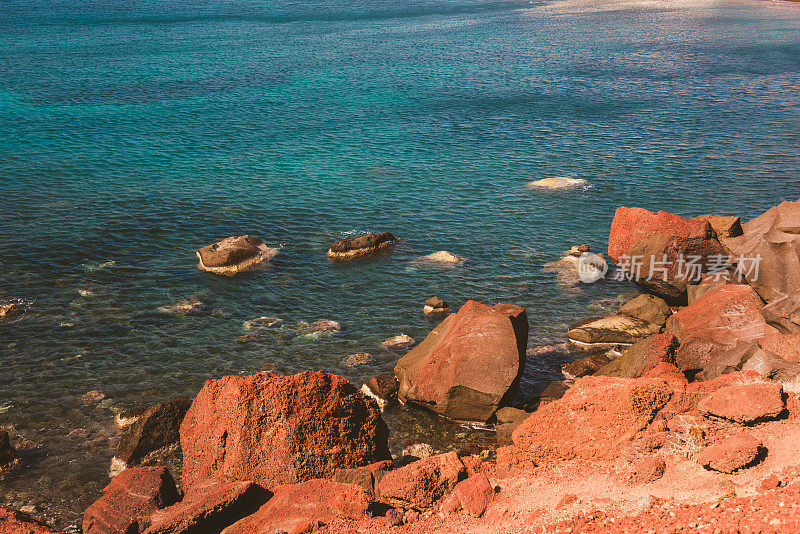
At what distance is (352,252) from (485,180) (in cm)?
1589

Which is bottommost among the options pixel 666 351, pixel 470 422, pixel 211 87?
pixel 470 422

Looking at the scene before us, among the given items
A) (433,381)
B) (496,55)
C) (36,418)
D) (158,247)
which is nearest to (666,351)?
(433,381)

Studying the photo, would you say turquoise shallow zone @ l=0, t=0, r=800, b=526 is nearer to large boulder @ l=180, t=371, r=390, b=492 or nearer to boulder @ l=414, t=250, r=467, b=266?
boulder @ l=414, t=250, r=467, b=266

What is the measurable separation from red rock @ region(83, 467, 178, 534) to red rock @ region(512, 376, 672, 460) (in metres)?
9.45

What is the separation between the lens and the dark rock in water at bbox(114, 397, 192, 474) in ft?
67.5

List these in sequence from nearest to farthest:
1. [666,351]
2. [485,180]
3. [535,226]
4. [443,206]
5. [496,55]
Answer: [666,351]
[535,226]
[443,206]
[485,180]
[496,55]

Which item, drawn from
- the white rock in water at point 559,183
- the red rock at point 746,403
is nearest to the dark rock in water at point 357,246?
the white rock in water at point 559,183

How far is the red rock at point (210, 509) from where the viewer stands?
1423 centimetres

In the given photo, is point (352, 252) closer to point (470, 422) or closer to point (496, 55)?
point (470, 422)

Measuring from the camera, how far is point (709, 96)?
68.5 meters

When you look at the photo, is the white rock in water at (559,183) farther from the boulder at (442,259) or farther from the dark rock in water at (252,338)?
the dark rock in water at (252,338)

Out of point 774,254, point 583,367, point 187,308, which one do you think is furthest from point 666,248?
point 187,308

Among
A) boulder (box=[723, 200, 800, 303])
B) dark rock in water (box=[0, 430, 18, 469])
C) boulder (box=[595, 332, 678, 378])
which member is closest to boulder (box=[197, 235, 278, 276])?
dark rock in water (box=[0, 430, 18, 469])

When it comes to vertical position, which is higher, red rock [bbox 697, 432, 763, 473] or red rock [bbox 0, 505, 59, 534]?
red rock [bbox 697, 432, 763, 473]
